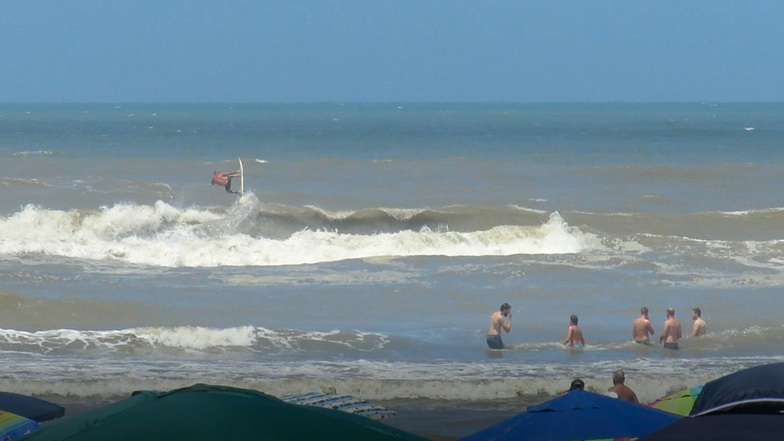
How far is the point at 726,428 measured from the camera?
15.7 ft

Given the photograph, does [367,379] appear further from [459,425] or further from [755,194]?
[755,194]

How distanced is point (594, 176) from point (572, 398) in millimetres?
35785

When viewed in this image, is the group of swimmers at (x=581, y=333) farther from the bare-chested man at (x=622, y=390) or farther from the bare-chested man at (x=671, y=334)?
the bare-chested man at (x=622, y=390)

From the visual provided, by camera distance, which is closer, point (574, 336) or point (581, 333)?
point (574, 336)

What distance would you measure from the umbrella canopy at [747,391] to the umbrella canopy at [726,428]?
1.02 ft

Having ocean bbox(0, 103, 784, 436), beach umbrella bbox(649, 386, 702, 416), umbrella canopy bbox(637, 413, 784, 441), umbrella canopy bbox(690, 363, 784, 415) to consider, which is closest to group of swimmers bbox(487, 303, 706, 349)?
ocean bbox(0, 103, 784, 436)

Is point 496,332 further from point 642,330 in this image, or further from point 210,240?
point 210,240

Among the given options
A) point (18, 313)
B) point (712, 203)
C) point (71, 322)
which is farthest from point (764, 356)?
point (712, 203)

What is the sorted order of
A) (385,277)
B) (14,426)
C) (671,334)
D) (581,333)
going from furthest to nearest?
(385,277) → (671,334) → (581,333) → (14,426)

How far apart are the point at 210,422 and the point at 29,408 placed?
155 inches

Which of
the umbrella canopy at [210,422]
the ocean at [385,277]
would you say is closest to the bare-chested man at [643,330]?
the ocean at [385,277]

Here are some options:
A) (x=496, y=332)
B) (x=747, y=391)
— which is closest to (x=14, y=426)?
(x=747, y=391)

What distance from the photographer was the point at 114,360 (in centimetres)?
1390

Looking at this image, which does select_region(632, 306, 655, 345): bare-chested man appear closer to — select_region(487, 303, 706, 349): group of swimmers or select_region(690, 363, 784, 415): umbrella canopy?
select_region(487, 303, 706, 349): group of swimmers
